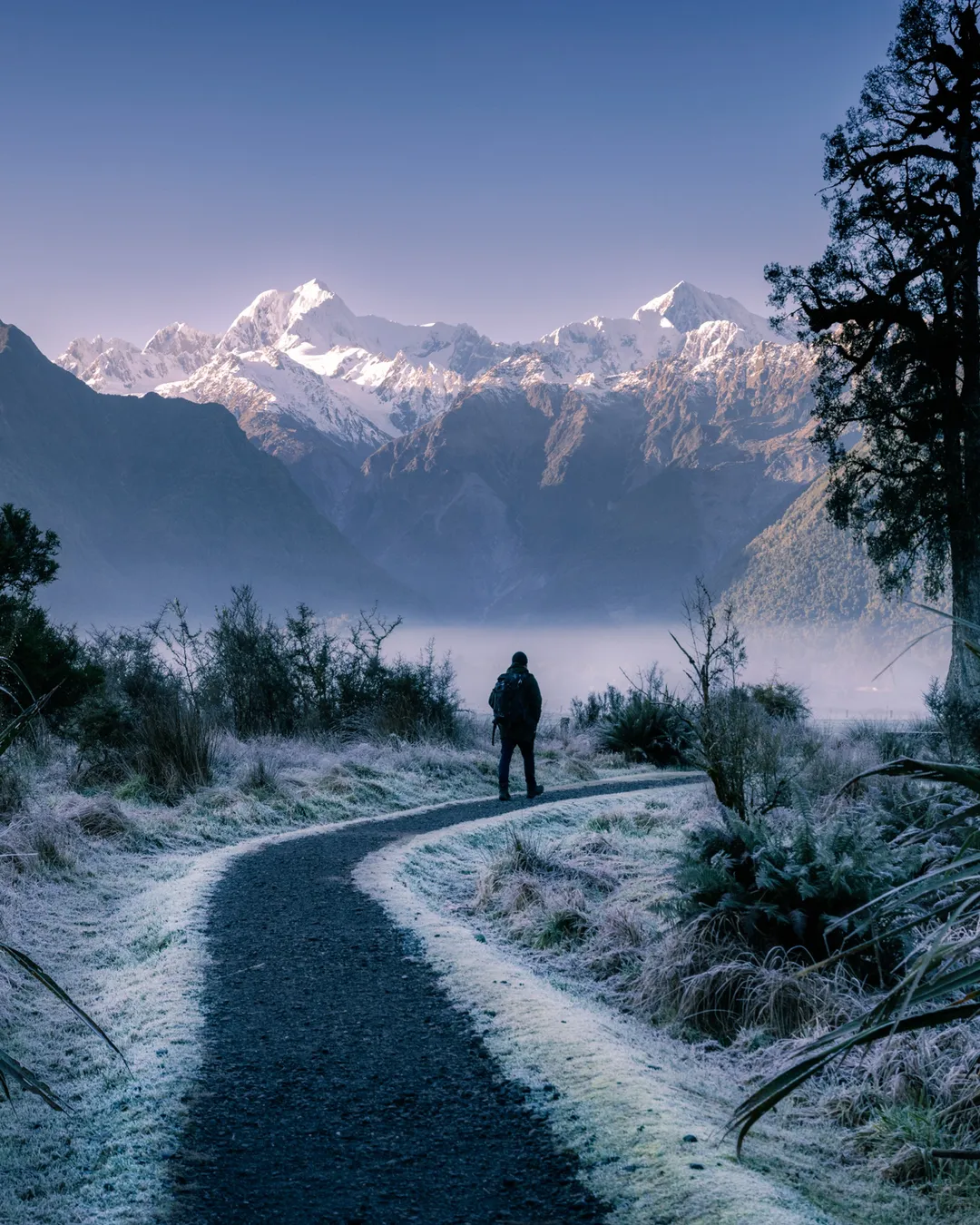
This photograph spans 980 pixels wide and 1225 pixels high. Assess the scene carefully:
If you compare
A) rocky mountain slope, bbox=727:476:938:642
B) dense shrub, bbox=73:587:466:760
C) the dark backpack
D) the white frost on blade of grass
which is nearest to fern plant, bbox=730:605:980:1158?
the white frost on blade of grass

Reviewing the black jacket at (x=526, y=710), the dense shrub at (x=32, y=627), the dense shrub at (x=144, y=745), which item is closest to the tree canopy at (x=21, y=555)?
the dense shrub at (x=32, y=627)

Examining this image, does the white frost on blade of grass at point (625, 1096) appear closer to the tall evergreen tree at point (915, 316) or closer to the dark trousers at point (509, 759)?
the dark trousers at point (509, 759)

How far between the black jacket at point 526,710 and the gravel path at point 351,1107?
782 centimetres

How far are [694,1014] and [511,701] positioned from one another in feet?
29.5

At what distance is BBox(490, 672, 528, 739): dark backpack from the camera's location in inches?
561

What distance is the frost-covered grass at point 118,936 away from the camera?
348 cm

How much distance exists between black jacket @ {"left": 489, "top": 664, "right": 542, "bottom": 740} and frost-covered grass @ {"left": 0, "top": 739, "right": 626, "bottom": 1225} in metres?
1.59

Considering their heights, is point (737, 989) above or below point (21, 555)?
below

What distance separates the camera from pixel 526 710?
1433cm

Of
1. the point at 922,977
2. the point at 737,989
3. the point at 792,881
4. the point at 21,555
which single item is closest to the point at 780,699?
the point at 21,555

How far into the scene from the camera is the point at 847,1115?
4.03 meters

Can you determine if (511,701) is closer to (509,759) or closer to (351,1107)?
(509,759)

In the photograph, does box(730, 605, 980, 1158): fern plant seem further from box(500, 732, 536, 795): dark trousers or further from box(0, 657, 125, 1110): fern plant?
box(500, 732, 536, 795): dark trousers

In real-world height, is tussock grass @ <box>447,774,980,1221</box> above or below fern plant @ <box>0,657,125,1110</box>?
below
